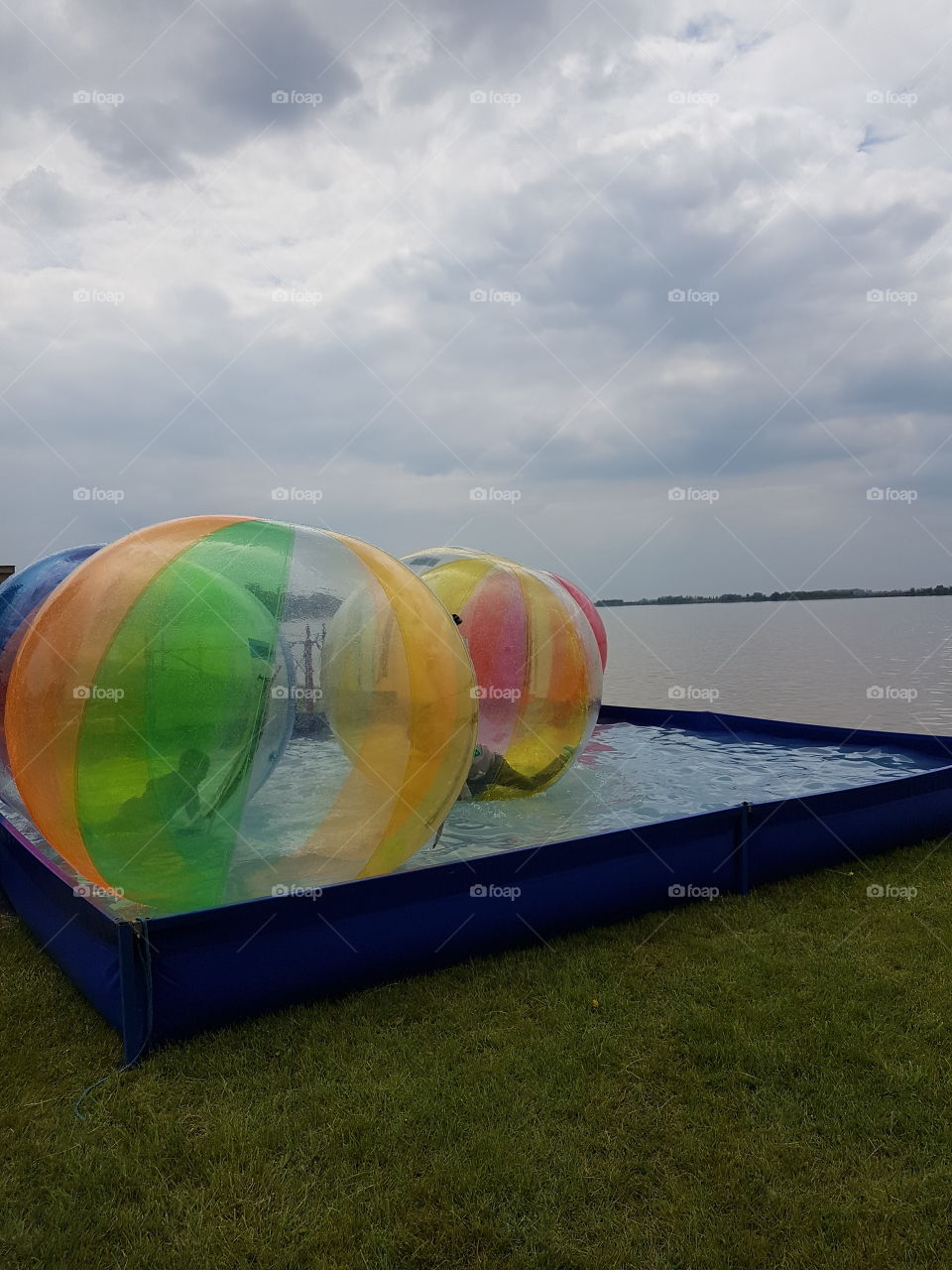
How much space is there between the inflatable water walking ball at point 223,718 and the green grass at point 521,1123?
2.19 ft

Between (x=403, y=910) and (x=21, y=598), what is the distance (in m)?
3.80

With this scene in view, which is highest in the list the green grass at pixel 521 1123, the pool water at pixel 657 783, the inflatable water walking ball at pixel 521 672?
the inflatable water walking ball at pixel 521 672

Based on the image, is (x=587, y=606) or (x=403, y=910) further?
(x=587, y=606)

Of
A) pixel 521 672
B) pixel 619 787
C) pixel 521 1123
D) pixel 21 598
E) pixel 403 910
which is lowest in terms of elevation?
pixel 521 1123

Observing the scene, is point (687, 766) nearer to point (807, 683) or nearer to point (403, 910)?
point (403, 910)

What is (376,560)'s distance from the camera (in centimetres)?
445

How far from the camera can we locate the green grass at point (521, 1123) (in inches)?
96.3

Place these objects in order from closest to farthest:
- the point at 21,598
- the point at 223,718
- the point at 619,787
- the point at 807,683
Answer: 1. the point at 223,718
2. the point at 21,598
3. the point at 619,787
4. the point at 807,683

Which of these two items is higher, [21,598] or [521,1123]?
[21,598]

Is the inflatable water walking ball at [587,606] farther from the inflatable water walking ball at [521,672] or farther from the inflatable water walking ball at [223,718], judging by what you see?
the inflatable water walking ball at [223,718]

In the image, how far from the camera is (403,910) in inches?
152

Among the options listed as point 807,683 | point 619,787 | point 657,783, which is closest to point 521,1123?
point 619,787

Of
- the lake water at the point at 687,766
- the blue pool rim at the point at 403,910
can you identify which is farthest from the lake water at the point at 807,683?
the blue pool rim at the point at 403,910

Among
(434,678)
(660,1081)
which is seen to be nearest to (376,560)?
(434,678)
